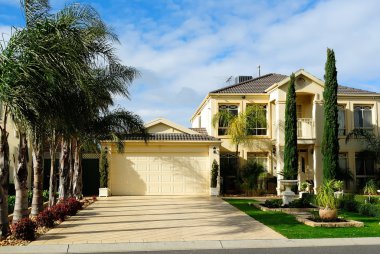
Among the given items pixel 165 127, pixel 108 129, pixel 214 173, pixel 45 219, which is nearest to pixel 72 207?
pixel 45 219

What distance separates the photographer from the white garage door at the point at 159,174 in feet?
85.9

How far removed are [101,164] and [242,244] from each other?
16.2m

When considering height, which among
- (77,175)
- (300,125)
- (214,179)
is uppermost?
(300,125)

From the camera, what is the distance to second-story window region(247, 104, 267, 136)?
2748 cm

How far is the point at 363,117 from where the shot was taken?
29.8 m

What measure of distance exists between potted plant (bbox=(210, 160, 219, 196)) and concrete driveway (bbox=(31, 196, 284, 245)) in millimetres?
6482

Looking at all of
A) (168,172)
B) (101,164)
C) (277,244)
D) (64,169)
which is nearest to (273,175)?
(168,172)

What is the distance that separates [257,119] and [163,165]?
623 cm

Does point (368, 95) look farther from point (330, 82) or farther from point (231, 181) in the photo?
point (231, 181)

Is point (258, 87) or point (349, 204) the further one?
point (258, 87)

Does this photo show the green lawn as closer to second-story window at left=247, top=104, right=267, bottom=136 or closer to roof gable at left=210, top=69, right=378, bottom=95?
second-story window at left=247, top=104, right=267, bottom=136

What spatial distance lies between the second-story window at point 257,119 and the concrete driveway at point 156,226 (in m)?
9.33

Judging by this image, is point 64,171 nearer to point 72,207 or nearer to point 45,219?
point 72,207

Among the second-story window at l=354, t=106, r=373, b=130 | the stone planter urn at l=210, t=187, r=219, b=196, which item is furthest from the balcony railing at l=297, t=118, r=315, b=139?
the stone planter urn at l=210, t=187, r=219, b=196
